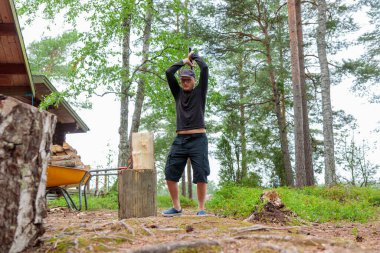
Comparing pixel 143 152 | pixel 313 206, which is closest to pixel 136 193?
pixel 143 152

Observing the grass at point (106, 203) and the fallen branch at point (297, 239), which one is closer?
the fallen branch at point (297, 239)

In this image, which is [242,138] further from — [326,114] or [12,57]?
[12,57]

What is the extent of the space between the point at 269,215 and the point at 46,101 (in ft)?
29.8

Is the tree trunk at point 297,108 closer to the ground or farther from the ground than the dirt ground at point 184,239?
farther from the ground

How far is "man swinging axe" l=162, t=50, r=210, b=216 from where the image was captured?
4875mm

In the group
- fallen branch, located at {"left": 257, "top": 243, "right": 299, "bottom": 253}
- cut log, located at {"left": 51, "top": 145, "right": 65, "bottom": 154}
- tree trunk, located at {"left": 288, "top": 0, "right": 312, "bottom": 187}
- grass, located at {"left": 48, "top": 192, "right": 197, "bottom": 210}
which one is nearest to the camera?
fallen branch, located at {"left": 257, "top": 243, "right": 299, "bottom": 253}

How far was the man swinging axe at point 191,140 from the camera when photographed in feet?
16.0

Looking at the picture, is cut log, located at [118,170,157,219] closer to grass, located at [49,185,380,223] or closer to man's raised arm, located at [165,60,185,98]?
man's raised arm, located at [165,60,185,98]

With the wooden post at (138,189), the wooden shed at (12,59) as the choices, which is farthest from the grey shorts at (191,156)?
the wooden shed at (12,59)

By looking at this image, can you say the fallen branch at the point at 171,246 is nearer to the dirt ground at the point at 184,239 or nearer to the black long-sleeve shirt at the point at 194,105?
the dirt ground at the point at 184,239

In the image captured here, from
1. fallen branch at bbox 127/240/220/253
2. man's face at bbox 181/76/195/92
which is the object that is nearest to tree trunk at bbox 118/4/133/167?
man's face at bbox 181/76/195/92

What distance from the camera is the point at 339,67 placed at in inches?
721

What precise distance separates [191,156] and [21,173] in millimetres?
2406

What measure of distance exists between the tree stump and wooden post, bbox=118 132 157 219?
6.84 ft
